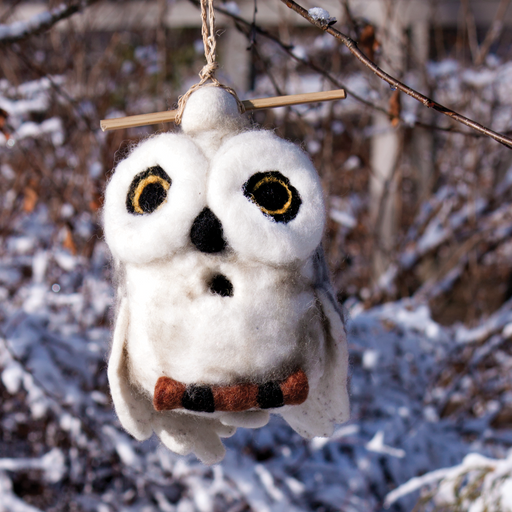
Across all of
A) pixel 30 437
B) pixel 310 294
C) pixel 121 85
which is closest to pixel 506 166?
pixel 121 85

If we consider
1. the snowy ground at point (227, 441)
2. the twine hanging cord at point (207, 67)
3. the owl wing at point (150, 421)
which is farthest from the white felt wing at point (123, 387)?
the snowy ground at point (227, 441)

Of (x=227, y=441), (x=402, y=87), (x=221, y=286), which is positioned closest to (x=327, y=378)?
(x=221, y=286)

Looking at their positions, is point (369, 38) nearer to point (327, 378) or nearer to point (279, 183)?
point (279, 183)

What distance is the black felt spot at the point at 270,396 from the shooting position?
2.08ft

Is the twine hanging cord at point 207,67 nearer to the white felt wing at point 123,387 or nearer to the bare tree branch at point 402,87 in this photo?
the bare tree branch at point 402,87

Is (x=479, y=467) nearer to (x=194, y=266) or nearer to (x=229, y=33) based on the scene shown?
(x=194, y=266)

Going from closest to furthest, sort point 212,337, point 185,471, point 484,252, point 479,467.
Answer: point 212,337
point 479,467
point 185,471
point 484,252

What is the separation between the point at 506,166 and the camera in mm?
3232

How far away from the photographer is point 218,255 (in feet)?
2.06

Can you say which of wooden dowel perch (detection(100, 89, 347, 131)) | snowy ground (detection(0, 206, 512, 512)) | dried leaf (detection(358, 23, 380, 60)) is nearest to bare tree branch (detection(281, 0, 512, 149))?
wooden dowel perch (detection(100, 89, 347, 131))

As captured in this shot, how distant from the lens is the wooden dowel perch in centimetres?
67

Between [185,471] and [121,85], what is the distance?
2.71 m

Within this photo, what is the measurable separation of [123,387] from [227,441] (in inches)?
55.3

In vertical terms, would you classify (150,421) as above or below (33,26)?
below
